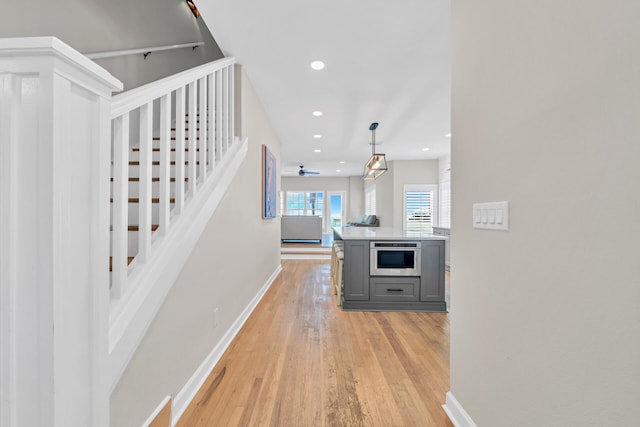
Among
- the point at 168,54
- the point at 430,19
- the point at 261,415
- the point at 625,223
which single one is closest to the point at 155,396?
the point at 261,415

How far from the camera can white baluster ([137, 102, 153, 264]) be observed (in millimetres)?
1194

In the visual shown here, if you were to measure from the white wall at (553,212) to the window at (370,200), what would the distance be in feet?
29.5

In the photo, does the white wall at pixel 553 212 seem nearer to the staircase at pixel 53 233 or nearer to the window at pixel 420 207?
the staircase at pixel 53 233

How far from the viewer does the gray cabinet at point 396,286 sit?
122 inches

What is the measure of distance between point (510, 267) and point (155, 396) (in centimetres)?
169

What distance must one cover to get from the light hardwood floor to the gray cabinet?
0.56 ft

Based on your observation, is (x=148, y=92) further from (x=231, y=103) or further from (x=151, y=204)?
(x=231, y=103)

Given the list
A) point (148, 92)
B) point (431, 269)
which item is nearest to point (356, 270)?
point (431, 269)

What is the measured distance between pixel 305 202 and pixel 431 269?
8988 millimetres

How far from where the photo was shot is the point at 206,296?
1.81m

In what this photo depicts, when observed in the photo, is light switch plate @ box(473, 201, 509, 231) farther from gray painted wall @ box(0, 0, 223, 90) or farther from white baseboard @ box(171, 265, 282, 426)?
gray painted wall @ box(0, 0, 223, 90)

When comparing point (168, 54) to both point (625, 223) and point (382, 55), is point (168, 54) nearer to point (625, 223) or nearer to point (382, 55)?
point (382, 55)

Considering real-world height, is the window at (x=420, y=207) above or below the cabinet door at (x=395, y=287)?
above

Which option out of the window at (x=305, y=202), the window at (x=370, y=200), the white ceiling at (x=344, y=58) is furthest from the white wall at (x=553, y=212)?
the window at (x=305, y=202)
